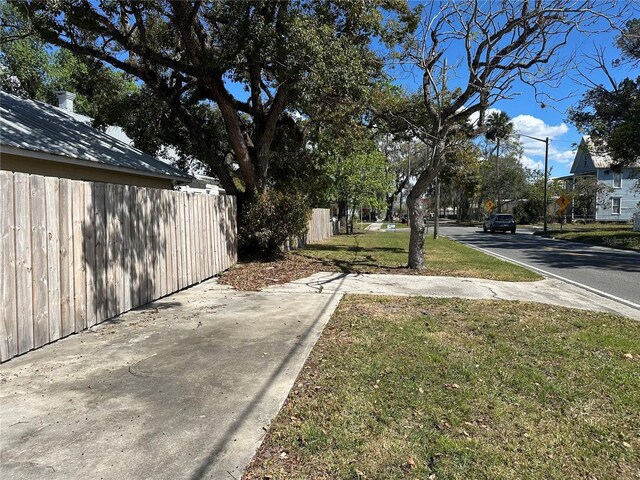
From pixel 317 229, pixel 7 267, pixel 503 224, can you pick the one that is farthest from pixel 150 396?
pixel 503 224

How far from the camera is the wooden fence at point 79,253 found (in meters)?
4.68

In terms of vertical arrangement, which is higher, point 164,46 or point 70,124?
point 164,46

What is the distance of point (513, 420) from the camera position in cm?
359

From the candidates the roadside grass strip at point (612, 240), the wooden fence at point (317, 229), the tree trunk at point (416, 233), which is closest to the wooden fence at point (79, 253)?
the tree trunk at point (416, 233)

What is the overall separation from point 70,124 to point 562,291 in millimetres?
12851

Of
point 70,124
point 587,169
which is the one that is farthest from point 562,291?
point 587,169

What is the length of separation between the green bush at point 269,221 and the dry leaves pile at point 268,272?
0.64 m

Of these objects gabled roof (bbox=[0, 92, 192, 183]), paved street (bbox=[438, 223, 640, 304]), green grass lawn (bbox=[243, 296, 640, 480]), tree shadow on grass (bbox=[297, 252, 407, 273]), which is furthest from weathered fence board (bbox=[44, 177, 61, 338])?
paved street (bbox=[438, 223, 640, 304])

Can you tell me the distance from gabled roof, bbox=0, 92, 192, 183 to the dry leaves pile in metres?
3.66

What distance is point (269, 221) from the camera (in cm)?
1289

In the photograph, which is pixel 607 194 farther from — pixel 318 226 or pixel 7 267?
pixel 7 267

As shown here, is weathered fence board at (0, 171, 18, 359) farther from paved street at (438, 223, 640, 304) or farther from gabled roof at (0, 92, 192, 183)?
paved street at (438, 223, 640, 304)

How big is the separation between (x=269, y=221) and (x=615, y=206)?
153 ft

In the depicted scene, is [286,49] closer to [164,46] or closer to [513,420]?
[164,46]
